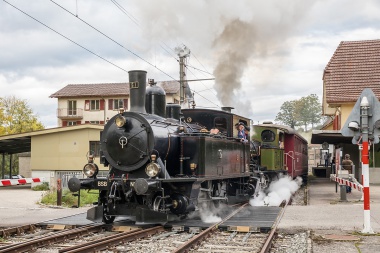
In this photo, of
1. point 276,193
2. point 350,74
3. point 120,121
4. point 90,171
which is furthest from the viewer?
point 350,74

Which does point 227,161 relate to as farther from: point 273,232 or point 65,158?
point 65,158

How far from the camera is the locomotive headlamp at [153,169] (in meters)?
9.61

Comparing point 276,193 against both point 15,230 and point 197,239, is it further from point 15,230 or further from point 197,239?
point 15,230

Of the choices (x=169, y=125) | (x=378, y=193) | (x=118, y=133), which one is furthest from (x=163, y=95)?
(x=378, y=193)

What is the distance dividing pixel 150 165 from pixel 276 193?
9.28 metres

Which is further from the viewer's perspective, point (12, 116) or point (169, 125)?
point (12, 116)

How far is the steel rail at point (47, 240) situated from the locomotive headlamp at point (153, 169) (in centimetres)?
147

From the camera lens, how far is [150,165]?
9695 millimetres

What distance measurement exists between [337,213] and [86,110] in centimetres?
4198

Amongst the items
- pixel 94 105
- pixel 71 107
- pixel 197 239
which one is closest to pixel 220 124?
pixel 197 239

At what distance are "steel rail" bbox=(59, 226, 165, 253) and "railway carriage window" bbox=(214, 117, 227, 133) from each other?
4059 mm

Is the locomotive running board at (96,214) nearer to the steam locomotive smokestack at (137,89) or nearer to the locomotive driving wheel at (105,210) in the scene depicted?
the locomotive driving wheel at (105,210)

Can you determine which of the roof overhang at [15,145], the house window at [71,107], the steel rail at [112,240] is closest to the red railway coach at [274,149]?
the steel rail at [112,240]

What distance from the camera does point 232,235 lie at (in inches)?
355
